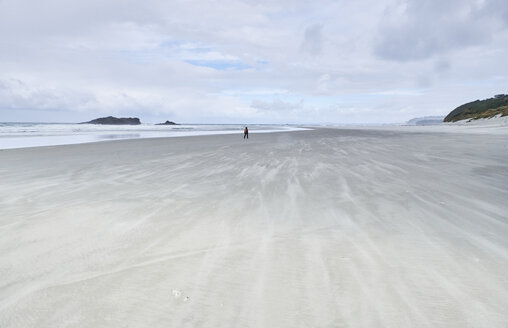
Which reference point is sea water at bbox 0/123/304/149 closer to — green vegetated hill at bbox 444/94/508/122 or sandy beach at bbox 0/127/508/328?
sandy beach at bbox 0/127/508/328

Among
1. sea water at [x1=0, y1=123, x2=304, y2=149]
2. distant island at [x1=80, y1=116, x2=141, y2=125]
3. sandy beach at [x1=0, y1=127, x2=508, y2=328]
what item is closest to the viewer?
sandy beach at [x1=0, y1=127, x2=508, y2=328]

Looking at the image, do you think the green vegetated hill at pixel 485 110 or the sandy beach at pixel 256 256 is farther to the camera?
the green vegetated hill at pixel 485 110

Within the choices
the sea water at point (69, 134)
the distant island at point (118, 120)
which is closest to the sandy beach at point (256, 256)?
the sea water at point (69, 134)

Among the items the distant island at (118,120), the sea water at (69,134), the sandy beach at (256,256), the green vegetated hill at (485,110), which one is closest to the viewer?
the sandy beach at (256,256)

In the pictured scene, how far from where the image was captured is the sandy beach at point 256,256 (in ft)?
7.69

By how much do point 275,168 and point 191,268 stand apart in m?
7.35

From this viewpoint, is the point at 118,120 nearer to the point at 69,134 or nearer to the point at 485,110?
the point at 69,134

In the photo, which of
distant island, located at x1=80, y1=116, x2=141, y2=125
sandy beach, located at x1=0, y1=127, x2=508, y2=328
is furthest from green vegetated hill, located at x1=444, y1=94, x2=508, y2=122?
distant island, located at x1=80, y1=116, x2=141, y2=125

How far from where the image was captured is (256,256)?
11.1ft

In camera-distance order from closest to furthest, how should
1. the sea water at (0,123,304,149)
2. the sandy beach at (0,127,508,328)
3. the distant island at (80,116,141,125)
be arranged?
the sandy beach at (0,127,508,328) → the sea water at (0,123,304,149) → the distant island at (80,116,141,125)

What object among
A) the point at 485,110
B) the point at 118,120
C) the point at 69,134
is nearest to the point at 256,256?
the point at 69,134

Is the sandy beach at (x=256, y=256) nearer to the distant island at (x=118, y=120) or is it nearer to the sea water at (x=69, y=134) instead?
the sea water at (x=69, y=134)

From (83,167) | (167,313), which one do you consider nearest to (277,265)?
(167,313)

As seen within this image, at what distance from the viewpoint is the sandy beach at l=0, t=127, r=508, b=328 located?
234 cm
